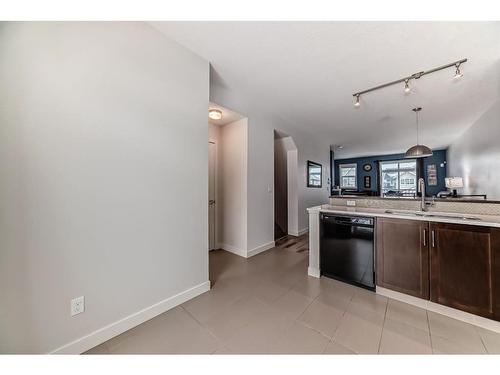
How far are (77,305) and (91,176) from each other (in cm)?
91

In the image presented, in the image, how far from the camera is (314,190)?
5.34m

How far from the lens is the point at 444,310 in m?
1.68

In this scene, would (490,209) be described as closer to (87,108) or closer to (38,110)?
(87,108)

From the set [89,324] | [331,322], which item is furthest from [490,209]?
[89,324]

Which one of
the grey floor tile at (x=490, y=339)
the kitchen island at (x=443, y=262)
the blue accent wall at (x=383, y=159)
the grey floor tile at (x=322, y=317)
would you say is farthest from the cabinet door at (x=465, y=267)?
the blue accent wall at (x=383, y=159)

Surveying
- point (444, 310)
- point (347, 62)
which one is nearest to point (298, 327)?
point (444, 310)

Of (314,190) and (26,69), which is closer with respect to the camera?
(26,69)

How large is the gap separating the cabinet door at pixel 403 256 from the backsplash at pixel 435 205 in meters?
0.53

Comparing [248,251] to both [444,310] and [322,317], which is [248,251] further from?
[444,310]

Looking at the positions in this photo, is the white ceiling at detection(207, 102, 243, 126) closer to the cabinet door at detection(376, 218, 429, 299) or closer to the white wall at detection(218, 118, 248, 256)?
the white wall at detection(218, 118, 248, 256)

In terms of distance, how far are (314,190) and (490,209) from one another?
3.61 m

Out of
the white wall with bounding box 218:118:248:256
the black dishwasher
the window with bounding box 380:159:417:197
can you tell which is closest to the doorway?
the white wall with bounding box 218:118:248:256

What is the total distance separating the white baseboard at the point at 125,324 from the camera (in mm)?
1269

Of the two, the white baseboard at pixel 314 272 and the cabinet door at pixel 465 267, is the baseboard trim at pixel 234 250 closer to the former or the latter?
the white baseboard at pixel 314 272
